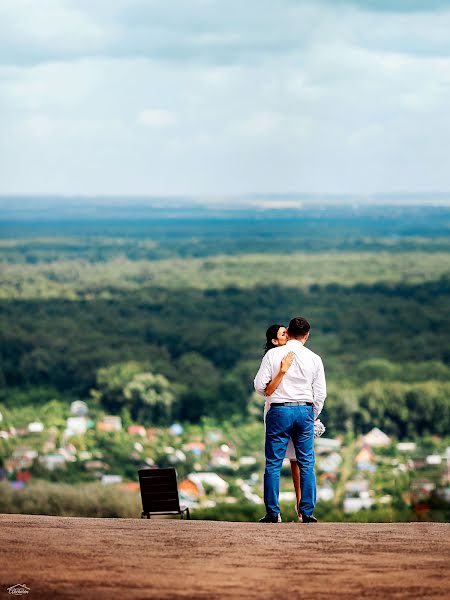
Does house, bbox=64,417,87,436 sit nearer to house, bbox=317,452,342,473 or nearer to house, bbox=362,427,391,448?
house, bbox=317,452,342,473

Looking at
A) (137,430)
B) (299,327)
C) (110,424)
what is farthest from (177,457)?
(299,327)

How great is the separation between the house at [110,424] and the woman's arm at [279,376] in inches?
2275

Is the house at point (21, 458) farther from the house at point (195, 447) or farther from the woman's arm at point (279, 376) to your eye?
the woman's arm at point (279, 376)

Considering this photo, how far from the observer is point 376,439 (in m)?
62.6

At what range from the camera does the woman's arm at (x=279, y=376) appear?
283 inches

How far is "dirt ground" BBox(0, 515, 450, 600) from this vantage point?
222 inches

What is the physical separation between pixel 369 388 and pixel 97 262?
44038 mm

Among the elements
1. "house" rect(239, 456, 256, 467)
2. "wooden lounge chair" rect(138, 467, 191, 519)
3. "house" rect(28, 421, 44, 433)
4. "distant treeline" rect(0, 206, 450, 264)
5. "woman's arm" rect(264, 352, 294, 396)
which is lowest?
"house" rect(239, 456, 256, 467)

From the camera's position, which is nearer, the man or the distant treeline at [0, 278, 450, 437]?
the man

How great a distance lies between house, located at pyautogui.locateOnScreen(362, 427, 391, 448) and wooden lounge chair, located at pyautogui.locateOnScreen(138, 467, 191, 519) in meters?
52.7

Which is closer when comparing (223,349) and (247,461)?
(247,461)

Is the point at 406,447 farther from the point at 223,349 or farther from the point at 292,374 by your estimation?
the point at 292,374

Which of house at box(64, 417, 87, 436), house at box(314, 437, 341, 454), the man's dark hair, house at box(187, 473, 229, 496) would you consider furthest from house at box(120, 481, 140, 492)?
the man's dark hair

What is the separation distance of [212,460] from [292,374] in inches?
1980
